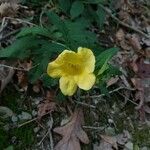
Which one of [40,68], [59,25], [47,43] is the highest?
[59,25]

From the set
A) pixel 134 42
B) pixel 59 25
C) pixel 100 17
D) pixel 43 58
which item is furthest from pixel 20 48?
pixel 134 42

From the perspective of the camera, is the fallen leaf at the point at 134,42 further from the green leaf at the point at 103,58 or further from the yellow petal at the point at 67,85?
the yellow petal at the point at 67,85

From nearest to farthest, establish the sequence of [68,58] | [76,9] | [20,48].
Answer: [68,58]
[20,48]
[76,9]

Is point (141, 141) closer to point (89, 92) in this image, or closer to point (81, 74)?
point (89, 92)

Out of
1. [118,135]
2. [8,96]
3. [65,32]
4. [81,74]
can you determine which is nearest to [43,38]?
[65,32]

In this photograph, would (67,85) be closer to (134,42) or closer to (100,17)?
(100,17)

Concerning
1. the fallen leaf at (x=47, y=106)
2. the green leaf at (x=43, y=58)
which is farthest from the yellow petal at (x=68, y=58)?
the fallen leaf at (x=47, y=106)

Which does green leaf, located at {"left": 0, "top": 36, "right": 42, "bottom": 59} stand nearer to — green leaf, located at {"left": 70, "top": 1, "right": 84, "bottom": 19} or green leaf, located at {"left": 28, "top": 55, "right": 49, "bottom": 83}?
green leaf, located at {"left": 28, "top": 55, "right": 49, "bottom": 83}
